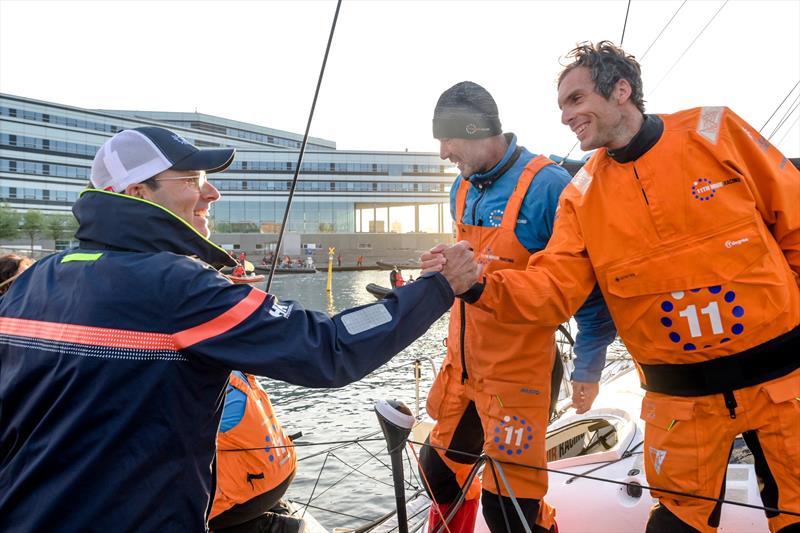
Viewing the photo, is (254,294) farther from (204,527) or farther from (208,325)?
(204,527)

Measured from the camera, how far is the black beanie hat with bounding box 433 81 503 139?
2.63 meters

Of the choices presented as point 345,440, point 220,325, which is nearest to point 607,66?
point 220,325

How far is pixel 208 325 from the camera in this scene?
4.91 feet

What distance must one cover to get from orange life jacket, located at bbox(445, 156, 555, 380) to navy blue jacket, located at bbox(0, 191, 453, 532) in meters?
1.00

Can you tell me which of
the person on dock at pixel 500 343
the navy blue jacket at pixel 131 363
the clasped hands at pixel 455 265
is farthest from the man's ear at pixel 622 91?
the navy blue jacket at pixel 131 363

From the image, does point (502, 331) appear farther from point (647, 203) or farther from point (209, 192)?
point (209, 192)

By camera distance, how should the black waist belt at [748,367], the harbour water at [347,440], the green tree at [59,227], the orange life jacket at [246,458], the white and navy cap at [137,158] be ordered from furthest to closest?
the green tree at [59,227]
the harbour water at [347,440]
the orange life jacket at [246,458]
the black waist belt at [748,367]
the white and navy cap at [137,158]

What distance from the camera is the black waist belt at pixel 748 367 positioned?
187 cm

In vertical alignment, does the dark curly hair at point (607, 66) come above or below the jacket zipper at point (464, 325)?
above

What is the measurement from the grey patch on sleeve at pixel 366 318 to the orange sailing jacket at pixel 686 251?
519 mm

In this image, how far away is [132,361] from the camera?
1.45m

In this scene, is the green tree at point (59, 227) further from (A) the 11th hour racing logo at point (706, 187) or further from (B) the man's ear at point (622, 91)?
(A) the 11th hour racing logo at point (706, 187)

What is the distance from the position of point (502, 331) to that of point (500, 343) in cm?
A: 5

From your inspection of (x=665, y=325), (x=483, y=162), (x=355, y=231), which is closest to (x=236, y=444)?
(x=483, y=162)
